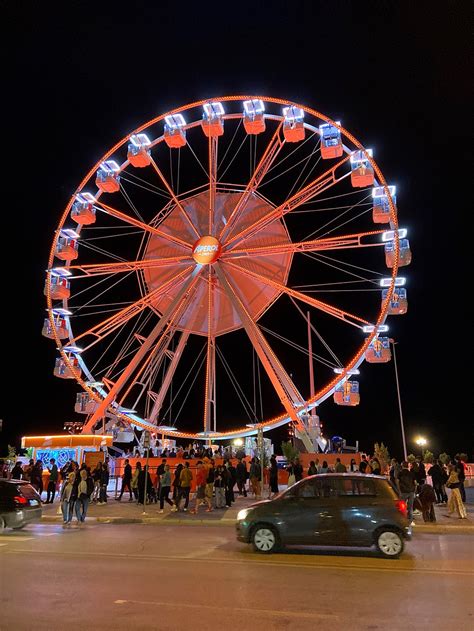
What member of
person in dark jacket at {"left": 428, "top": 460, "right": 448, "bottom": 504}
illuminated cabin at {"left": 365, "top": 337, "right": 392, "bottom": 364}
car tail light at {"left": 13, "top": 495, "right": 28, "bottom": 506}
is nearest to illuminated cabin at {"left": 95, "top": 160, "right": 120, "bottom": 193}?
illuminated cabin at {"left": 365, "top": 337, "right": 392, "bottom": 364}

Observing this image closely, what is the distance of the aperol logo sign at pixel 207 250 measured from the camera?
25.6m

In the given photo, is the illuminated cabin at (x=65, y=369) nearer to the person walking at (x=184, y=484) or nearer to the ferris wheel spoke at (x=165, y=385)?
the ferris wheel spoke at (x=165, y=385)

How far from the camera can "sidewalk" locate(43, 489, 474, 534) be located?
46.3 feet

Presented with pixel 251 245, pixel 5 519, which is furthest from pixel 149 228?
pixel 5 519

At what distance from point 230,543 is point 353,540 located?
9.47 feet

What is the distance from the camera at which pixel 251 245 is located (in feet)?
95.8

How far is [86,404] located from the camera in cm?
2631

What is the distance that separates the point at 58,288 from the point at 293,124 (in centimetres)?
1293

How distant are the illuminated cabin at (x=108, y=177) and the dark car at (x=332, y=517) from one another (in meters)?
18.8

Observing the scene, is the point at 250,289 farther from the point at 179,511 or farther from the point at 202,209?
the point at 179,511

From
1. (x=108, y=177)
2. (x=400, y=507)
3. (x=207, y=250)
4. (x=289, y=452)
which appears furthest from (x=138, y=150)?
(x=400, y=507)

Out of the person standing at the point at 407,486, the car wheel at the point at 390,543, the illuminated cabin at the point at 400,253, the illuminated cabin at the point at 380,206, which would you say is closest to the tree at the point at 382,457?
the illuminated cabin at the point at 400,253

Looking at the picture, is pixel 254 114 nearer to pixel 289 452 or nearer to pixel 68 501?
pixel 289 452

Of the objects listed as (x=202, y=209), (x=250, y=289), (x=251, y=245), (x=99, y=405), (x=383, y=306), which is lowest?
(x=99, y=405)
